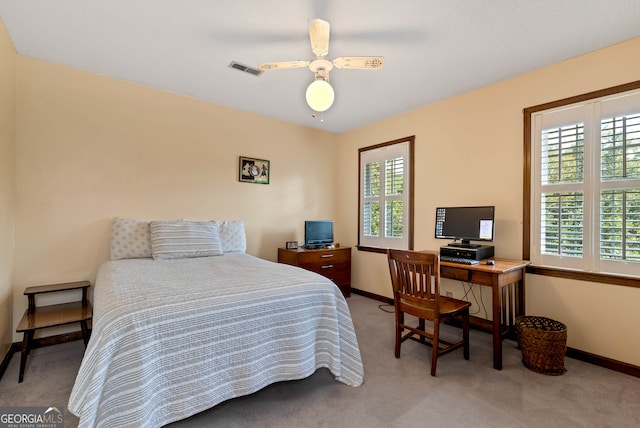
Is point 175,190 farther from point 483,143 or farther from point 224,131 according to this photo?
point 483,143

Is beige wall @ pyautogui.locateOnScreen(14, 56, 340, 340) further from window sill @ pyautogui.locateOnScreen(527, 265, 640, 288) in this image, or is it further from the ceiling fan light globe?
window sill @ pyautogui.locateOnScreen(527, 265, 640, 288)

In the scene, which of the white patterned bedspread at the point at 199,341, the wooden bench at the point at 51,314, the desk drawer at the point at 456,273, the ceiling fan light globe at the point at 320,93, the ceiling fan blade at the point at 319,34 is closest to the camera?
the white patterned bedspread at the point at 199,341

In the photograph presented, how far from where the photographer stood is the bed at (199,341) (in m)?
1.27

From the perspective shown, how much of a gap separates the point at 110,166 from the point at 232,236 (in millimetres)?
1405

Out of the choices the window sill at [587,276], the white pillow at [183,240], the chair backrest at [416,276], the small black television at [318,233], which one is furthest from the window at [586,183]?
the white pillow at [183,240]

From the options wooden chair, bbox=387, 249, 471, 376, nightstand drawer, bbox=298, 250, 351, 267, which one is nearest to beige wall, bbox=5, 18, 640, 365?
nightstand drawer, bbox=298, 250, 351, 267

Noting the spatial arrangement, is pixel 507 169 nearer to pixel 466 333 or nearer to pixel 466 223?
pixel 466 223

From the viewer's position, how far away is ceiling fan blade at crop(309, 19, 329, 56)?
5.65ft

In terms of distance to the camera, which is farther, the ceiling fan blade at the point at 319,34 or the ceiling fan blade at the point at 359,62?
the ceiling fan blade at the point at 359,62

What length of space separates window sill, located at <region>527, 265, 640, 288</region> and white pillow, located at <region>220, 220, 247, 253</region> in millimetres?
2994

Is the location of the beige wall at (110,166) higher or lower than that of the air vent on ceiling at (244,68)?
lower

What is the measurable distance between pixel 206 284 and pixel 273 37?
1881 mm

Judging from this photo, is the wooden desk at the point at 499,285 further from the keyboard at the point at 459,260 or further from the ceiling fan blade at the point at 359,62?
the ceiling fan blade at the point at 359,62

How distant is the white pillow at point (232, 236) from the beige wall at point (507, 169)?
74.6 inches
